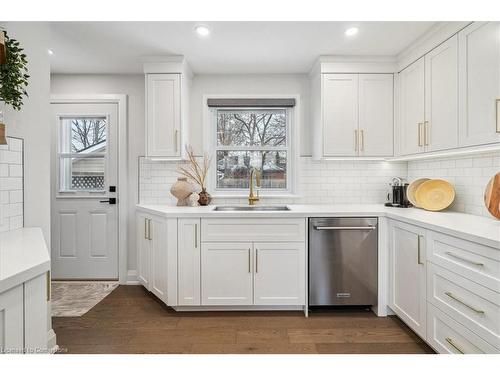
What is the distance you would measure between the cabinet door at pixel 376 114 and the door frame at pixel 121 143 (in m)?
2.56

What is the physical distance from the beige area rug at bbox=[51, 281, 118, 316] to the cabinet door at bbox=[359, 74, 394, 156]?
301 cm

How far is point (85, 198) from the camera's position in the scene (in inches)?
131

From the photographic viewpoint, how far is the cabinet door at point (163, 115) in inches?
114

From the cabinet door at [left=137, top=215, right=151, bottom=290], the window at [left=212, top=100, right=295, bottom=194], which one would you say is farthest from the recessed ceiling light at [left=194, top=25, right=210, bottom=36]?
the cabinet door at [left=137, top=215, right=151, bottom=290]

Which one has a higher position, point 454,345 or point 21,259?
point 21,259

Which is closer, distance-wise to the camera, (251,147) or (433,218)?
(433,218)

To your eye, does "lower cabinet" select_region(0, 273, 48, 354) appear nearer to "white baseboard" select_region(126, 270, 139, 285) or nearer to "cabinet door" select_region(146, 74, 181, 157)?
"cabinet door" select_region(146, 74, 181, 157)

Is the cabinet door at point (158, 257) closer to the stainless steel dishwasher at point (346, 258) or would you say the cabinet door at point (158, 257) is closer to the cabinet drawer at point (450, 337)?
the stainless steel dishwasher at point (346, 258)

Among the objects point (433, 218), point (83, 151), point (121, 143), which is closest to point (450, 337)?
point (433, 218)

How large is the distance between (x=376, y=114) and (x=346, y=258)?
1.47 m

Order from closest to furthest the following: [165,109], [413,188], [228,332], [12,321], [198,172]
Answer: [12,321] → [228,332] → [413,188] → [165,109] → [198,172]

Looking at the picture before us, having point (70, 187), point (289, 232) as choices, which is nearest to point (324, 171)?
point (289, 232)

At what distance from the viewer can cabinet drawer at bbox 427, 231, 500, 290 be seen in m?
1.36

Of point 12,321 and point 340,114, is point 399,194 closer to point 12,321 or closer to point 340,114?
point 340,114
